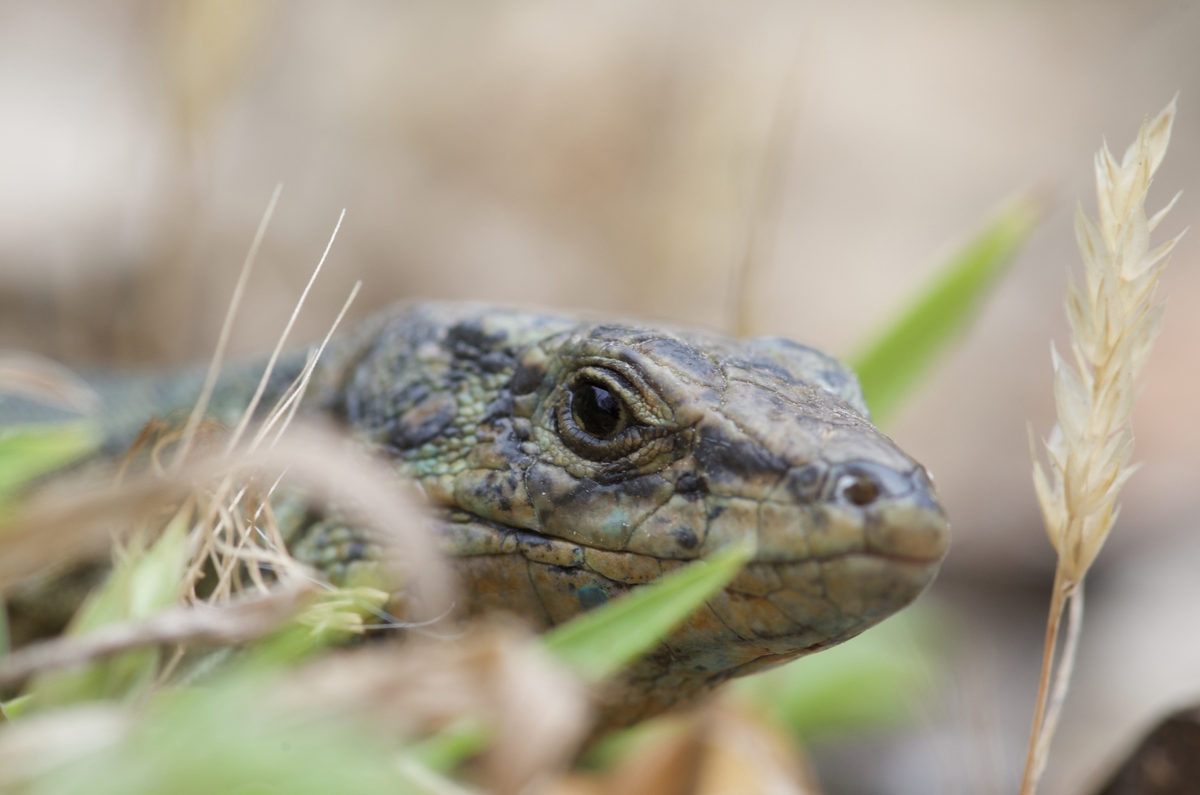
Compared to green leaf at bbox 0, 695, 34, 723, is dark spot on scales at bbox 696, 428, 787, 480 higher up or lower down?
higher up

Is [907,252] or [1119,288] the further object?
[907,252]

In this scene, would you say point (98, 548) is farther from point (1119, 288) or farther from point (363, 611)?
point (1119, 288)

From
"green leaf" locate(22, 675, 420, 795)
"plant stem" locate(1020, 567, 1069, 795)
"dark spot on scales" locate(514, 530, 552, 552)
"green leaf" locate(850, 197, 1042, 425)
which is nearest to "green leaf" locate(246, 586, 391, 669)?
"green leaf" locate(22, 675, 420, 795)

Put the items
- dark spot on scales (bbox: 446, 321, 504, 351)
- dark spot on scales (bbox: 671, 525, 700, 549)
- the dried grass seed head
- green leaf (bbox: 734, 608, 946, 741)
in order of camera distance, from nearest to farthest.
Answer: the dried grass seed head, dark spot on scales (bbox: 671, 525, 700, 549), dark spot on scales (bbox: 446, 321, 504, 351), green leaf (bbox: 734, 608, 946, 741)

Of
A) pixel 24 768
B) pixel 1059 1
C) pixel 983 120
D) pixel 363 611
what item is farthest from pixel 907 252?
pixel 24 768

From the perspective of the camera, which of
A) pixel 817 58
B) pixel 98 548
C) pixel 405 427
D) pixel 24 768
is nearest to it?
pixel 24 768

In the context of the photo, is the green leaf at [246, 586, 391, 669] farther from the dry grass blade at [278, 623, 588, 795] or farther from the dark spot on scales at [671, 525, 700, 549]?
the dark spot on scales at [671, 525, 700, 549]
